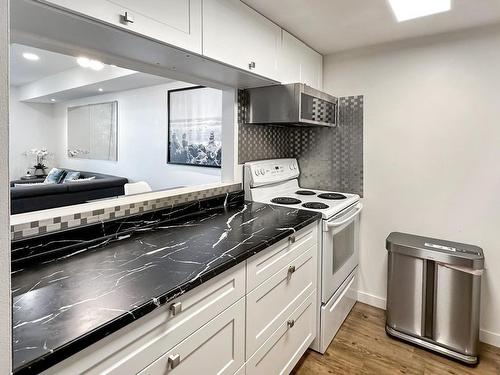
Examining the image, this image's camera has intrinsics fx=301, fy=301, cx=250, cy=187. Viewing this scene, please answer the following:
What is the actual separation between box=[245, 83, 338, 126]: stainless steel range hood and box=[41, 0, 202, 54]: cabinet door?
2.65 ft

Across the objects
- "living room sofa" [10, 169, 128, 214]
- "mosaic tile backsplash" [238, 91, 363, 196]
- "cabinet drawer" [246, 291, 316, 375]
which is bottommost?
"cabinet drawer" [246, 291, 316, 375]

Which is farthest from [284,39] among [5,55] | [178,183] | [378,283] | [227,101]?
[178,183]

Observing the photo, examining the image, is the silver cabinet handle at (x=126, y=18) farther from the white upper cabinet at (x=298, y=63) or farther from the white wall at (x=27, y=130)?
the white wall at (x=27, y=130)

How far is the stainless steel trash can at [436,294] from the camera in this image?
73.6 inches

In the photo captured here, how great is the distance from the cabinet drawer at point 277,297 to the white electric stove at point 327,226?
14 cm

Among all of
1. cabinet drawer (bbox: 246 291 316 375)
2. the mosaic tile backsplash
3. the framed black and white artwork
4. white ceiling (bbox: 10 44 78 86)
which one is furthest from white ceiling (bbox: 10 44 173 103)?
cabinet drawer (bbox: 246 291 316 375)

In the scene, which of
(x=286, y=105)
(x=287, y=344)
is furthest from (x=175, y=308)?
(x=286, y=105)

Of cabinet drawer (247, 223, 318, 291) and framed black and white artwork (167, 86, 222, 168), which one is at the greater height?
framed black and white artwork (167, 86, 222, 168)

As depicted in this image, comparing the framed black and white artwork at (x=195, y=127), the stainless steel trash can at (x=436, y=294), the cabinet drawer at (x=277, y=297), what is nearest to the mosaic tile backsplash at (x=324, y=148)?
the stainless steel trash can at (x=436, y=294)

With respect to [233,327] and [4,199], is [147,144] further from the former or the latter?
[4,199]

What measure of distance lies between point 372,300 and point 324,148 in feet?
4.48

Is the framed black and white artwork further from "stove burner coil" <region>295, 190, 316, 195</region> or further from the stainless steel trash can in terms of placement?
the stainless steel trash can

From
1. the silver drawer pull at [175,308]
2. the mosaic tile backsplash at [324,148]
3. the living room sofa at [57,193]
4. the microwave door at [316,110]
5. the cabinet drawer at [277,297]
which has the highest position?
the microwave door at [316,110]

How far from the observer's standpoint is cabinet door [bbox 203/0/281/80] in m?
1.44
